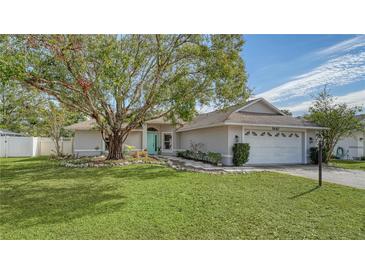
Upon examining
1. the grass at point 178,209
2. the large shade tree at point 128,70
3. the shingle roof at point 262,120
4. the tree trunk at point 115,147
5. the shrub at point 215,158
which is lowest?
the grass at point 178,209

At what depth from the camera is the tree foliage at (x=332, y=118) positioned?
51.9 ft

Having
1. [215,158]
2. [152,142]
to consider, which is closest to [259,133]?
[215,158]

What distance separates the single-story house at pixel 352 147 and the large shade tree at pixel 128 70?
1573cm

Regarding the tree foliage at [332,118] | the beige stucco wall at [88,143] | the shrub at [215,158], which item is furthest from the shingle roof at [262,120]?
the beige stucco wall at [88,143]

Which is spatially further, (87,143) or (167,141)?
(167,141)

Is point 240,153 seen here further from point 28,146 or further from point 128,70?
point 28,146

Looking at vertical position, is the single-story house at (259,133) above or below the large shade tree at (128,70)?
below

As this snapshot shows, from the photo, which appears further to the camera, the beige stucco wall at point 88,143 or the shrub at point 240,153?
the beige stucco wall at point 88,143

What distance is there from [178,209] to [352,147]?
74.6 feet

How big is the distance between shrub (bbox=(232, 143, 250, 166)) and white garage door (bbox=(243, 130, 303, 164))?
680 millimetres

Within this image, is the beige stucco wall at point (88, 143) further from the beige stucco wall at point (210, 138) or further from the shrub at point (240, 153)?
the shrub at point (240, 153)

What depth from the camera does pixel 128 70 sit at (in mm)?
10000

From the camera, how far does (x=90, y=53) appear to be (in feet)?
33.4
